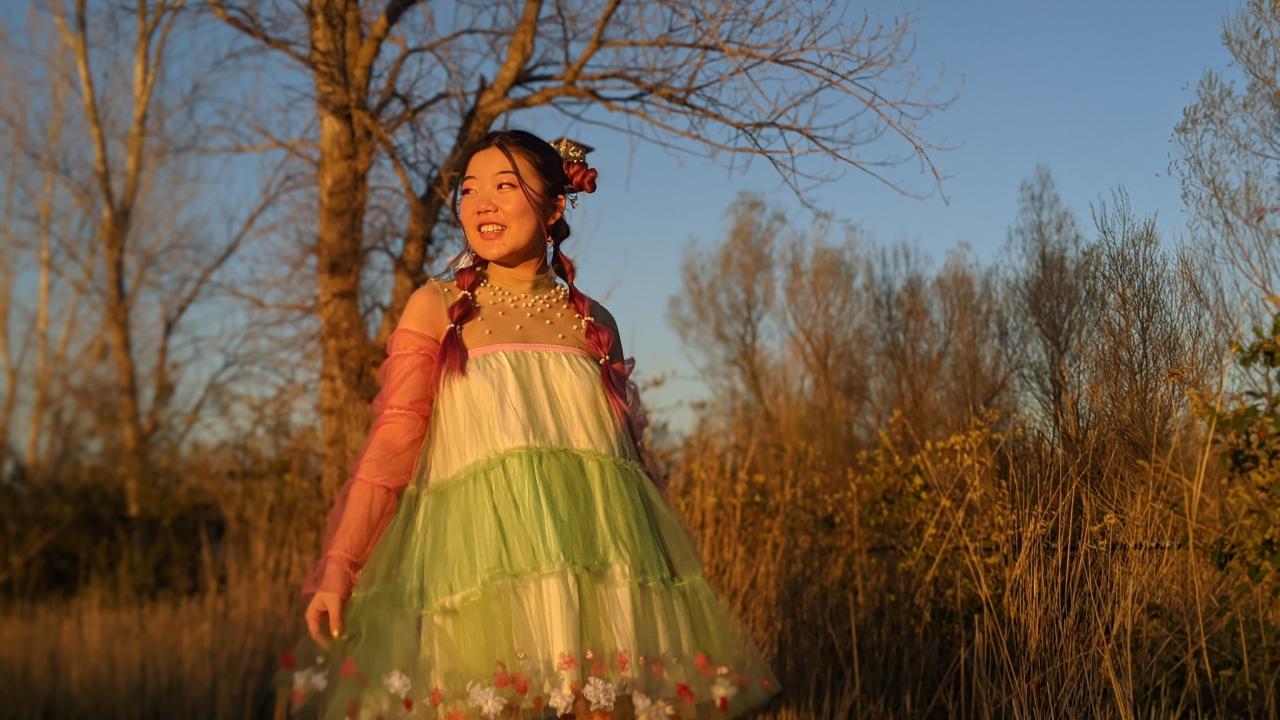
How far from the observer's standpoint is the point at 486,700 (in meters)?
1.96

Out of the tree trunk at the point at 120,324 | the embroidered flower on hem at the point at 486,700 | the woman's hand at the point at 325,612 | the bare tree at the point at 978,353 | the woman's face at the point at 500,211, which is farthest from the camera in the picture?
the tree trunk at the point at 120,324

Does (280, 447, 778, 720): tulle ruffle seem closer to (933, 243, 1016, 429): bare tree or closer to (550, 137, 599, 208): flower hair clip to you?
(550, 137, 599, 208): flower hair clip

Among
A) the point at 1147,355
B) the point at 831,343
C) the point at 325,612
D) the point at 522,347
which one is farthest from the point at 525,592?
the point at 831,343

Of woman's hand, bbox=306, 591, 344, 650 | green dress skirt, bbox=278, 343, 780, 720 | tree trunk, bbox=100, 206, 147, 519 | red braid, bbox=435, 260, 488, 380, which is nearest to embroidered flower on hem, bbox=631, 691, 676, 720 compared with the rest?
green dress skirt, bbox=278, 343, 780, 720

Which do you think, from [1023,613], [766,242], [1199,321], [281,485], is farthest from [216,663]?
[766,242]

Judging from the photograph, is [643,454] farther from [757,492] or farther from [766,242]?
[766,242]

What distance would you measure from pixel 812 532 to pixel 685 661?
2.71 metres

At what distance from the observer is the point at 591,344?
2498mm

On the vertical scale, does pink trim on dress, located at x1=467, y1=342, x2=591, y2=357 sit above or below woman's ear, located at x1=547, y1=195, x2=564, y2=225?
below

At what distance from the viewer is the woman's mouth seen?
244cm

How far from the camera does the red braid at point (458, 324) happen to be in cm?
233

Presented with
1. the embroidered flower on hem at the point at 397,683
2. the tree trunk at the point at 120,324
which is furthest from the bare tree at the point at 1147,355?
the tree trunk at the point at 120,324

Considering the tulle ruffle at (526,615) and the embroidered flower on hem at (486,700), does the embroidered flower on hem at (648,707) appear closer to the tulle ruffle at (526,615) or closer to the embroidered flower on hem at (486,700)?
the tulle ruffle at (526,615)

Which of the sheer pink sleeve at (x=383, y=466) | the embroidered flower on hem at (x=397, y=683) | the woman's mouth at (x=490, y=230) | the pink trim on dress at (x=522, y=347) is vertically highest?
the woman's mouth at (x=490, y=230)
